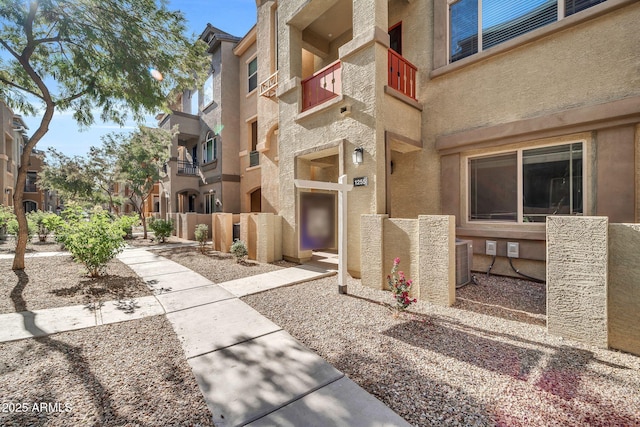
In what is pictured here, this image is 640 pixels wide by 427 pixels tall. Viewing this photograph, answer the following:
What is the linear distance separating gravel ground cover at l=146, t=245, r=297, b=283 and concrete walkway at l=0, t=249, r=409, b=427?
96 centimetres

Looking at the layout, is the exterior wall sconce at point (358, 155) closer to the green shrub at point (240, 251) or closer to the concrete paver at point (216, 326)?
the concrete paver at point (216, 326)

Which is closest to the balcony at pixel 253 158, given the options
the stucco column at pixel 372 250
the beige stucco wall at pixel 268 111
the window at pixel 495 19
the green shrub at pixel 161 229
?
the beige stucco wall at pixel 268 111

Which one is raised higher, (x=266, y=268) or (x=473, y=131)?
(x=473, y=131)

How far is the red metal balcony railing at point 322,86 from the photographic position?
7160 mm

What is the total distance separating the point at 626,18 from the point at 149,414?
30.1 ft

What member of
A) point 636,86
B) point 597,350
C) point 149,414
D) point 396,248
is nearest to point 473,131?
point 636,86

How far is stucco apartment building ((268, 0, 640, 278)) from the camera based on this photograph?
4801 mm

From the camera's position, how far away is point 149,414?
220cm

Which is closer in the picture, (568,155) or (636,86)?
(636,86)

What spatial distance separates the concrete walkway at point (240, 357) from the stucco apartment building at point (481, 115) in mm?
3350

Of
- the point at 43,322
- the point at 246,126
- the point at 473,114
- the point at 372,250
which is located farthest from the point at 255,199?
the point at 473,114

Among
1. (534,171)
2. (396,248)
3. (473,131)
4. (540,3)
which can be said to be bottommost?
(396,248)

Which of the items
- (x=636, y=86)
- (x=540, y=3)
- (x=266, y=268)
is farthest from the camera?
(x=266, y=268)

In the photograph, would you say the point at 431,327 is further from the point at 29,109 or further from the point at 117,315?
the point at 29,109
